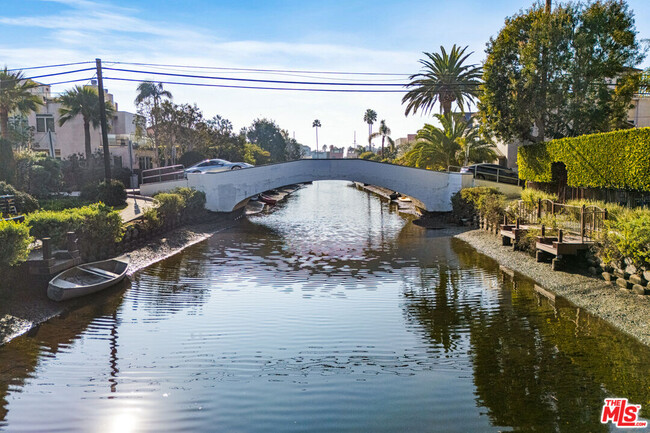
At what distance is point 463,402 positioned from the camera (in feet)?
29.0

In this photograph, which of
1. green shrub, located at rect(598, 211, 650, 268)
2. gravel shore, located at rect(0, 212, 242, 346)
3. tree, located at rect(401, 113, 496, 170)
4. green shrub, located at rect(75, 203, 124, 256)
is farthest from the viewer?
tree, located at rect(401, 113, 496, 170)

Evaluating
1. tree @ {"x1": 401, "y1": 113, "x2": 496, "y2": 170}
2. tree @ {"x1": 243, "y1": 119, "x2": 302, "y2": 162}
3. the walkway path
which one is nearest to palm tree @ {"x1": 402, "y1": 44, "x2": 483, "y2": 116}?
tree @ {"x1": 401, "y1": 113, "x2": 496, "y2": 170}

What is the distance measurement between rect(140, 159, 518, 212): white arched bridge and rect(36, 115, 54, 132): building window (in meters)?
27.2

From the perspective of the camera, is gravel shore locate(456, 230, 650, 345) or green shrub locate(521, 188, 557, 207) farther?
green shrub locate(521, 188, 557, 207)

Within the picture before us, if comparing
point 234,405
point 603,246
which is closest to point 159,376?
point 234,405

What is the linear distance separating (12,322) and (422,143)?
38.4 m

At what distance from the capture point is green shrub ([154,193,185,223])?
28.0m

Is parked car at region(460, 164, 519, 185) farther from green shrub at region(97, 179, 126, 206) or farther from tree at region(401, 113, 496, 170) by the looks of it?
green shrub at region(97, 179, 126, 206)

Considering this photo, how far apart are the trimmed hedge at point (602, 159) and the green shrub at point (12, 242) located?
22.1m

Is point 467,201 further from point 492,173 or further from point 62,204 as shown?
point 62,204

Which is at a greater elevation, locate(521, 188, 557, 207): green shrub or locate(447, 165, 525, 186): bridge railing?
locate(447, 165, 525, 186): bridge railing

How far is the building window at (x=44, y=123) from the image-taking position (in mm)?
57719

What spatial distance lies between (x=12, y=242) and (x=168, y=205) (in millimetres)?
14483

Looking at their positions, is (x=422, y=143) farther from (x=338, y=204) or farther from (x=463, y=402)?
(x=463, y=402)
